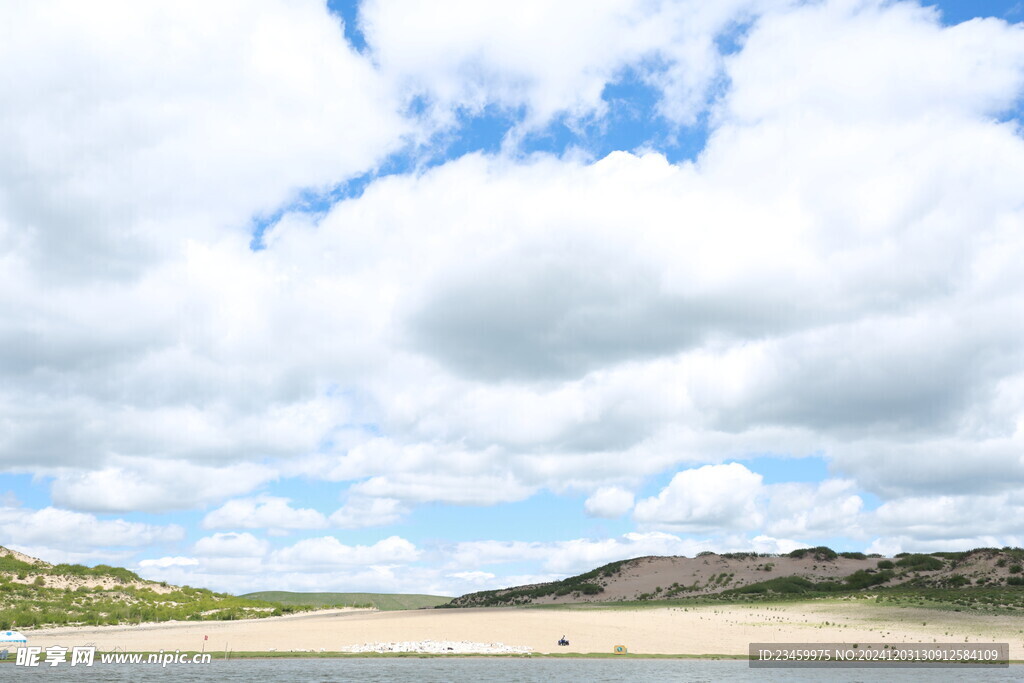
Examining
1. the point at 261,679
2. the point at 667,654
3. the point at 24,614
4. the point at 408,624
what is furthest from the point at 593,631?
the point at 24,614

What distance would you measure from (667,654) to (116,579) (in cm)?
8569

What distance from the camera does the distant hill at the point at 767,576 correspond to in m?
116

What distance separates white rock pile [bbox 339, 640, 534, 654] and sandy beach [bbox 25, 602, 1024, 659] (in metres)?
1.63

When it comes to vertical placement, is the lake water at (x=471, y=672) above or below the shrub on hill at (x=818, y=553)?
below

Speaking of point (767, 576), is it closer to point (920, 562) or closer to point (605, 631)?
point (920, 562)

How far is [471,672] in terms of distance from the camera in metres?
50.5

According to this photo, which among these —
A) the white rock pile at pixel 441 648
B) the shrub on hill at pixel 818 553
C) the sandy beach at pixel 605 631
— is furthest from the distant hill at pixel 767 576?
the white rock pile at pixel 441 648

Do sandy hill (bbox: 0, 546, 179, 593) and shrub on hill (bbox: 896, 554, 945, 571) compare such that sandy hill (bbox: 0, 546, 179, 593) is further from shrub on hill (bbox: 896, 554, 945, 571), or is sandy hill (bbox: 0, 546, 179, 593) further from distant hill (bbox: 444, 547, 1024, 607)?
shrub on hill (bbox: 896, 554, 945, 571)

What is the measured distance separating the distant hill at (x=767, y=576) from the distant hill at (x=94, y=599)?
41.9m

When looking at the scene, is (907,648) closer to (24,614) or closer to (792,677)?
(792,677)

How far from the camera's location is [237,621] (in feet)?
301

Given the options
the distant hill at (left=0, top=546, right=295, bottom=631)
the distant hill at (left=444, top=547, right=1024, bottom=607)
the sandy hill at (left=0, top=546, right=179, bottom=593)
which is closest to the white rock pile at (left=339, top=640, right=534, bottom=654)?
the distant hill at (left=0, top=546, right=295, bottom=631)

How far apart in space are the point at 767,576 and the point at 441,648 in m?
77.7

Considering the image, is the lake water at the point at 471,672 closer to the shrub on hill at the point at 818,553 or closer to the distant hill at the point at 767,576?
the distant hill at the point at 767,576
